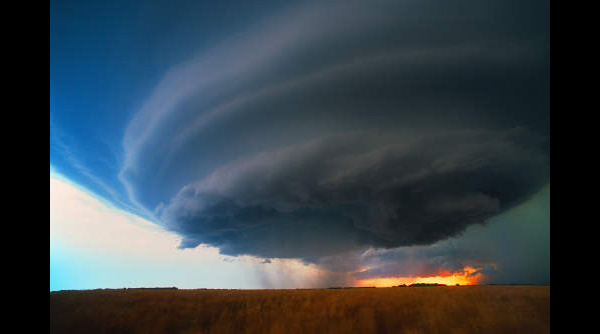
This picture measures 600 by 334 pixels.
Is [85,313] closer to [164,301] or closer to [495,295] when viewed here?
[164,301]

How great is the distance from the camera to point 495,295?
12.8 m

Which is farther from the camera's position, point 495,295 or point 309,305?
point 495,295

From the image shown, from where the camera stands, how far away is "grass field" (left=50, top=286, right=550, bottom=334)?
10.4 m

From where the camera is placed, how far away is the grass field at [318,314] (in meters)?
10.4

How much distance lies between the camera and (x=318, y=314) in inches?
440
